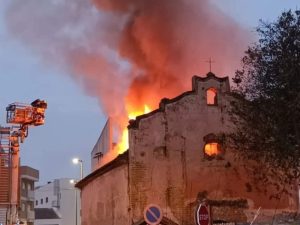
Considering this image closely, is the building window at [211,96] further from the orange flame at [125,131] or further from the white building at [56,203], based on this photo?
the white building at [56,203]

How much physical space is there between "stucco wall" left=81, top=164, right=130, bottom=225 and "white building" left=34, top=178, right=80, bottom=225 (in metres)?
54.6

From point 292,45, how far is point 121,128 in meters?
16.3

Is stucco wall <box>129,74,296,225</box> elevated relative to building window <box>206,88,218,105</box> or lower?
lower

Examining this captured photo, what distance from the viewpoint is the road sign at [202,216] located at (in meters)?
17.2

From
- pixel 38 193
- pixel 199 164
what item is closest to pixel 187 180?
pixel 199 164

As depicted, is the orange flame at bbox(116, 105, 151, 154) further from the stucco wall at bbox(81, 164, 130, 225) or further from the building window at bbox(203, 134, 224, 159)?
the building window at bbox(203, 134, 224, 159)

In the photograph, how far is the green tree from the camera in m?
20.4

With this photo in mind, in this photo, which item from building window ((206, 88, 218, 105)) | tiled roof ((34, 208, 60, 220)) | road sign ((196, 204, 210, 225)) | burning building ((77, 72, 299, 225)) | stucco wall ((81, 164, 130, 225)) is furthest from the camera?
tiled roof ((34, 208, 60, 220))

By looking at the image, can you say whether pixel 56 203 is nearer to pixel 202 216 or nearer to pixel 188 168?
pixel 188 168

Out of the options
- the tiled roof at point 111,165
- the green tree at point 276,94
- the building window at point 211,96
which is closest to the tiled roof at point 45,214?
the tiled roof at point 111,165

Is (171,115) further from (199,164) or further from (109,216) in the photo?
(109,216)

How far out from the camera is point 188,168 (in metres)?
30.0

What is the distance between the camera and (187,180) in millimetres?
29844

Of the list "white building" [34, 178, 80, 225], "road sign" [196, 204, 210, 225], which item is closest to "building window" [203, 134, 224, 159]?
"road sign" [196, 204, 210, 225]
